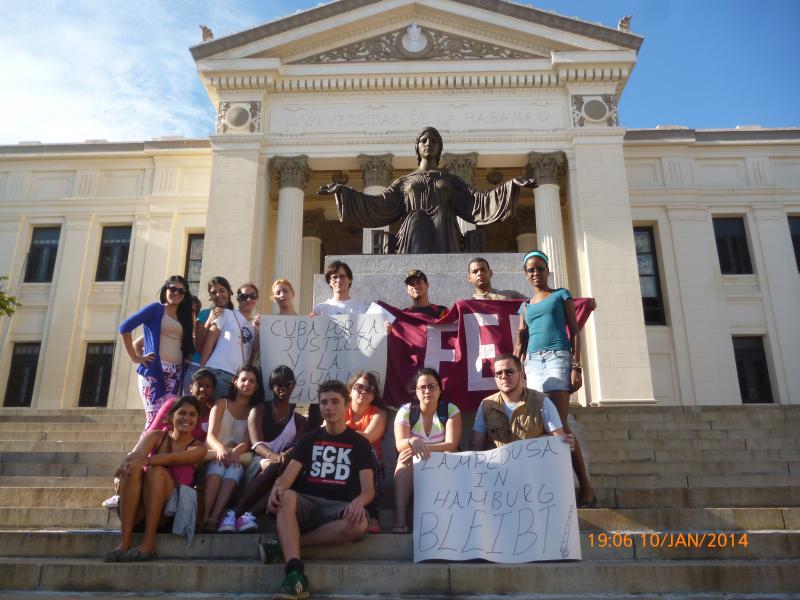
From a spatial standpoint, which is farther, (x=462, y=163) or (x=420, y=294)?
(x=462, y=163)

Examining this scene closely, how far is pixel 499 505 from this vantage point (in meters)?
4.02

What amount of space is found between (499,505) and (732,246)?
2139 centimetres

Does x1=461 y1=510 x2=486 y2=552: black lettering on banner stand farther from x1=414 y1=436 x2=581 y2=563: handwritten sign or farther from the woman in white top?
the woman in white top

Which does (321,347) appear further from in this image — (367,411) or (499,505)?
(499,505)

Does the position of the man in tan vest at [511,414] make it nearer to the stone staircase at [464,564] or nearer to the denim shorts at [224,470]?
the stone staircase at [464,564]

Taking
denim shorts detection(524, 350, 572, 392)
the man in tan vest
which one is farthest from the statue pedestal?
the man in tan vest

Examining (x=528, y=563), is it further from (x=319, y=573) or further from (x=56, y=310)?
(x=56, y=310)

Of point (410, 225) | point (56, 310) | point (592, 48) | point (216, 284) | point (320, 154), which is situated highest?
point (592, 48)

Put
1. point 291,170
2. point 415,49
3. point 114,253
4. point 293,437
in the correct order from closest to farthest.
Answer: point 293,437, point 291,170, point 415,49, point 114,253

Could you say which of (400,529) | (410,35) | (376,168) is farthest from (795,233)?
(400,529)

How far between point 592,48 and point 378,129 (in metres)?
7.38

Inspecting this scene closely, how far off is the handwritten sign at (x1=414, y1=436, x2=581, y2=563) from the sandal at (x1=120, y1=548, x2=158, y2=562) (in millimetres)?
1732

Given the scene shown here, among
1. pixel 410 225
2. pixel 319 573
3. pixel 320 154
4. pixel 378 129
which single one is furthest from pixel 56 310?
pixel 319 573

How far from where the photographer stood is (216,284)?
6.27 meters
